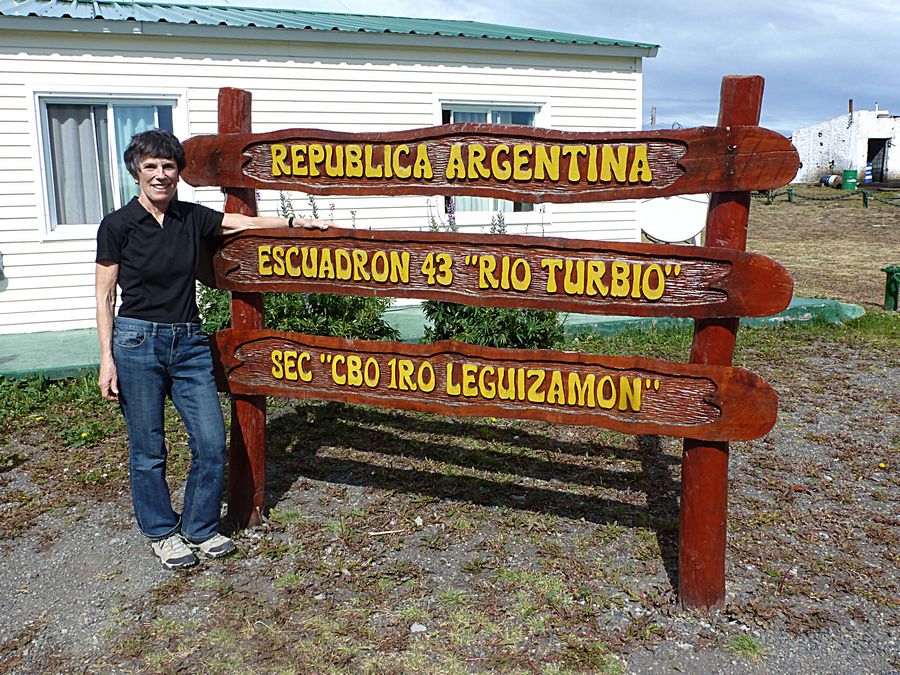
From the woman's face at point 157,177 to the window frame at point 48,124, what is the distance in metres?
5.72

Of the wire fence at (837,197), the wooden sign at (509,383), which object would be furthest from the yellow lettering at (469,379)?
the wire fence at (837,197)

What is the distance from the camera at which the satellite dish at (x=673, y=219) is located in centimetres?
882

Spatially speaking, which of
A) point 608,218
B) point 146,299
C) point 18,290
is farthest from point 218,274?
point 608,218

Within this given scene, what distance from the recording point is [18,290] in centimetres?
814

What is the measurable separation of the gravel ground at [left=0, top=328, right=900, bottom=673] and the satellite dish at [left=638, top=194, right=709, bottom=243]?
393 centimetres

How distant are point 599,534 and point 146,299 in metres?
2.47

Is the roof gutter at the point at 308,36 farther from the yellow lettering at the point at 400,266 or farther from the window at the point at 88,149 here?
the yellow lettering at the point at 400,266

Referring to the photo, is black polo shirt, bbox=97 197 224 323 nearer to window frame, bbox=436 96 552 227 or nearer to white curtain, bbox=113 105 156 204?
white curtain, bbox=113 105 156 204

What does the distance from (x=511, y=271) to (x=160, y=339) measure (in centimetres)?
155

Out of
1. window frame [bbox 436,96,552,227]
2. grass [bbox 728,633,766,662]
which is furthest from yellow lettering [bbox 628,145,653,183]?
window frame [bbox 436,96,552,227]

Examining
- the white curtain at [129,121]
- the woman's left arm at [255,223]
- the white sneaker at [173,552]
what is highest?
the white curtain at [129,121]

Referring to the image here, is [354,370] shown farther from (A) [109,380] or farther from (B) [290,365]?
(A) [109,380]

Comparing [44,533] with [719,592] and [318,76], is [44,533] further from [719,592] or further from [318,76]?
[318,76]

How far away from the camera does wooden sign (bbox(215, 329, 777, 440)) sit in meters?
3.07
